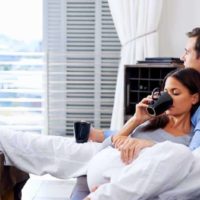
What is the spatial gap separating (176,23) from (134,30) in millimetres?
344

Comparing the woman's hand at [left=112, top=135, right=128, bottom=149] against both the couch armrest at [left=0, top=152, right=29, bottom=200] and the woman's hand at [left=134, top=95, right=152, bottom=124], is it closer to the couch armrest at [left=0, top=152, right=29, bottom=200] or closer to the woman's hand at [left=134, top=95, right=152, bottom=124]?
the woman's hand at [left=134, top=95, right=152, bottom=124]

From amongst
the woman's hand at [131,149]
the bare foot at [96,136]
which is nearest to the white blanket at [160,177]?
the woman's hand at [131,149]

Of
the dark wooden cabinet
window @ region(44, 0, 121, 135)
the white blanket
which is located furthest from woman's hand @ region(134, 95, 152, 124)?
window @ region(44, 0, 121, 135)

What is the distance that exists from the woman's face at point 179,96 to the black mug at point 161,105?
0.05 metres

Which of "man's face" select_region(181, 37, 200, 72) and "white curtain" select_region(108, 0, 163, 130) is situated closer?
"man's face" select_region(181, 37, 200, 72)

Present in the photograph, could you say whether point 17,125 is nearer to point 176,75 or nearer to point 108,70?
point 108,70

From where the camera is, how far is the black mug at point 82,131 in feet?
5.78

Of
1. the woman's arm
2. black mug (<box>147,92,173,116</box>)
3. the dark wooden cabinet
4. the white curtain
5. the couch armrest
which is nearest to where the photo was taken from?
black mug (<box>147,92,173,116</box>)

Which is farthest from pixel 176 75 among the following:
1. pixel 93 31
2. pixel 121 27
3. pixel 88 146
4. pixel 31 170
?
pixel 93 31

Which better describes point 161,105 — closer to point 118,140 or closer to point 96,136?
point 118,140

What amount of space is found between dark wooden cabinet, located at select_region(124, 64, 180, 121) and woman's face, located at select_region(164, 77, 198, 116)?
1.09 m

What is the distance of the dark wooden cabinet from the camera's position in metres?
2.72

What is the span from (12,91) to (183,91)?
7.06 ft

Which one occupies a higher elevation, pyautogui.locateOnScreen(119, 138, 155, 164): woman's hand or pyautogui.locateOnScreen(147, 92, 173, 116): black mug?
pyautogui.locateOnScreen(147, 92, 173, 116): black mug
